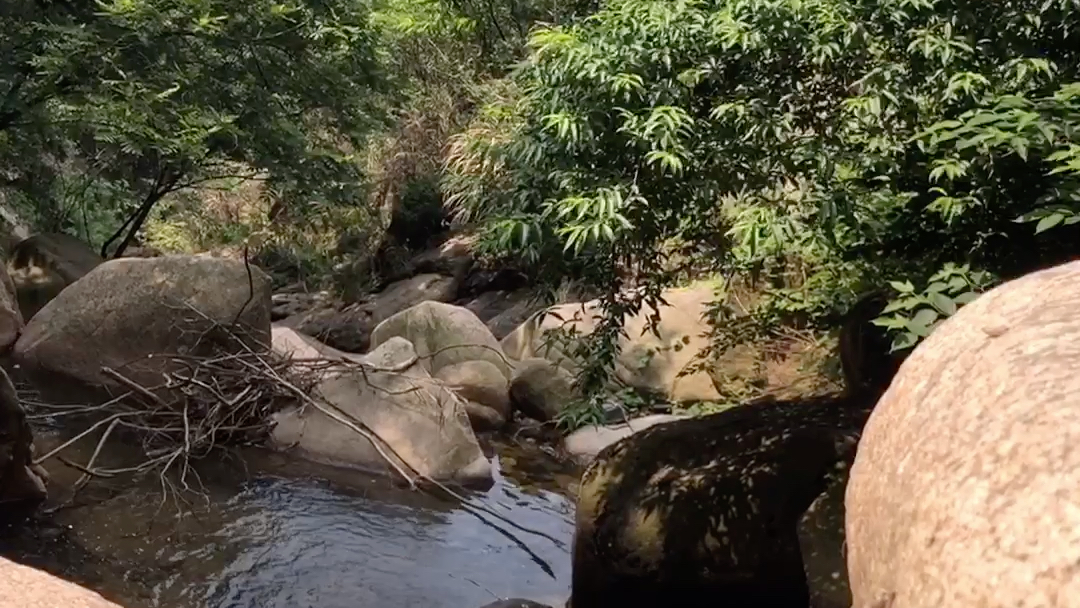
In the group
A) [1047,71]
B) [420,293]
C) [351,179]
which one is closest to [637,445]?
[1047,71]

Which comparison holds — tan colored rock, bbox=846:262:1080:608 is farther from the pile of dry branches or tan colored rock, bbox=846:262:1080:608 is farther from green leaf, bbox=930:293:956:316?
the pile of dry branches

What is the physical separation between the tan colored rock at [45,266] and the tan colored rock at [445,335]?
4.87 meters

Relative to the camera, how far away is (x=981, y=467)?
5.49ft

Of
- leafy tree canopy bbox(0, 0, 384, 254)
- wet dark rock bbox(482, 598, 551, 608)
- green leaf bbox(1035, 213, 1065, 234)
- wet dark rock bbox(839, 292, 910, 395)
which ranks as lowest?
wet dark rock bbox(482, 598, 551, 608)

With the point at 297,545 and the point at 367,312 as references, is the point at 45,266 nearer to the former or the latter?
the point at 367,312

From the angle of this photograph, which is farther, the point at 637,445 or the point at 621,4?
the point at 637,445

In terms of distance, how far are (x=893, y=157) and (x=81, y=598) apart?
2.93 meters

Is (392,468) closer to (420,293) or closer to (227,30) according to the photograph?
(227,30)

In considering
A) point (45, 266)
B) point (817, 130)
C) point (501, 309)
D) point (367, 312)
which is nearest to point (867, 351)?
point (817, 130)

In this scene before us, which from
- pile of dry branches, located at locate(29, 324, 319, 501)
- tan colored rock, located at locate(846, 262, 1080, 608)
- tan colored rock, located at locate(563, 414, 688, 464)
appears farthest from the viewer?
tan colored rock, located at locate(563, 414, 688, 464)

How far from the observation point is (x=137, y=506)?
217 inches

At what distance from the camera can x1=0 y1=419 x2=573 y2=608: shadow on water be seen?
4668 mm

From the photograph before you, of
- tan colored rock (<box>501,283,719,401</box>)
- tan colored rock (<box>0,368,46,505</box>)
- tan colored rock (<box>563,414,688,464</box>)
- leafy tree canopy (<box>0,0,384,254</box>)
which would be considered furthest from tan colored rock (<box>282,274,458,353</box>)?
tan colored rock (<box>0,368,46,505</box>)

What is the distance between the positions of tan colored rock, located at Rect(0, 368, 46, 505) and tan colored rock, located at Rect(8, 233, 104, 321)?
6513mm
